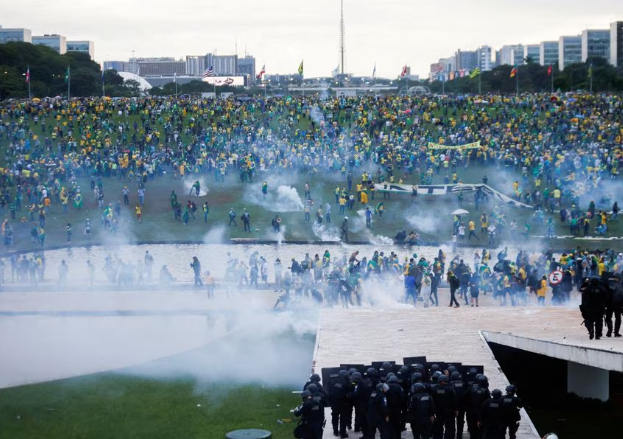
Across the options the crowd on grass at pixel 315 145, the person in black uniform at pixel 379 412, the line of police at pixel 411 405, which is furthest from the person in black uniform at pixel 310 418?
the crowd on grass at pixel 315 145

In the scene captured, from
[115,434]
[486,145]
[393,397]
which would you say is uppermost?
[486,145]

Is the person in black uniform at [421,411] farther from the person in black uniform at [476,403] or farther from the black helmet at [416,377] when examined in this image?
the person in black uniform at [476,403]

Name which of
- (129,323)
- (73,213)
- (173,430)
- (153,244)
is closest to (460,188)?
(153,244)

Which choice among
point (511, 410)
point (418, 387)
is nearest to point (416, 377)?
point (418, 387)

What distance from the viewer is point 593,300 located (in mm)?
18891

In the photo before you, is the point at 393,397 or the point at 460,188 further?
the point at 460,188

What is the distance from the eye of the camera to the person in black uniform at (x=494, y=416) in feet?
51.0

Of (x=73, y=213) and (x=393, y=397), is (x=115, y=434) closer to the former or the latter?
(x=393, y=397)

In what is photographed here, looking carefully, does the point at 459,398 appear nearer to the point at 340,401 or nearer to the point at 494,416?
the point at 494,416

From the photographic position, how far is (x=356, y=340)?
2283 cm

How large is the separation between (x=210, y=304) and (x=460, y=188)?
21.3m

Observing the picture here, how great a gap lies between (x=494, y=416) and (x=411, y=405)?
1.25 metres

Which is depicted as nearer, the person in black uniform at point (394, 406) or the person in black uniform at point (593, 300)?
the person in black uniform at point (394, 406)

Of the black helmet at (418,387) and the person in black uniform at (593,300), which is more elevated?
the person in black uniform at (593,300)
